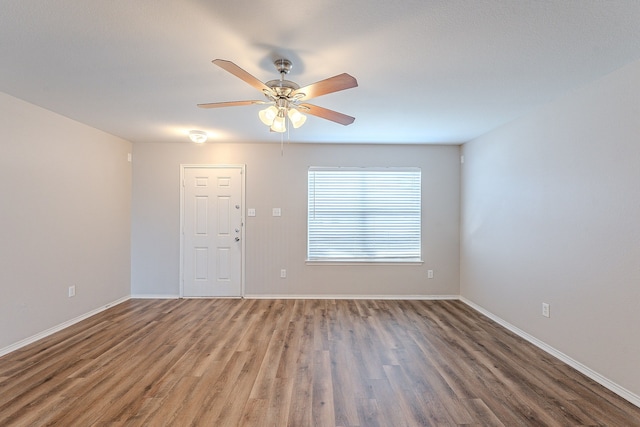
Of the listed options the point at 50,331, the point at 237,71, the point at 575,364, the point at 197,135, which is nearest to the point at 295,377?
the point at 237,71

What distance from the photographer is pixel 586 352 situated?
2293 millimetres

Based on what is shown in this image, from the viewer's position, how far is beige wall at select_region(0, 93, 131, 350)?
8.59 feet

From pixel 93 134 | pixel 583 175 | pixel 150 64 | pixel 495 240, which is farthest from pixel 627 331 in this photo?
pixel 93 134

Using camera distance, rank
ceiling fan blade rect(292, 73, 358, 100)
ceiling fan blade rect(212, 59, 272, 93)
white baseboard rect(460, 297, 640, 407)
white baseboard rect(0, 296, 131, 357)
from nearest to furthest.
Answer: ceiling fan blade rect(212, 59, 272, 93)
ceiling fan blade rect(292, 73, 358, 100)
white baseboard rect(460, 297, 640, 407)
white baseboard rect(0, 296, 131, 357)

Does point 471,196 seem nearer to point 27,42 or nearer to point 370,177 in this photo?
point 370,177

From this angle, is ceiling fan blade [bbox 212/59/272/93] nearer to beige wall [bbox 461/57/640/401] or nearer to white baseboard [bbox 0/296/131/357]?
beige wall [bbox 461/57/640/401]

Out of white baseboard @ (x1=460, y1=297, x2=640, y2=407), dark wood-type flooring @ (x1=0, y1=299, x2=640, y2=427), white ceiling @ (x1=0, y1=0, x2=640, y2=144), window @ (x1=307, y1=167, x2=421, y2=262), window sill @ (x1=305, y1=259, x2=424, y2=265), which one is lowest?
dark wood-type flooring @ (x1=0, y1=299, x2=640, y2=427)

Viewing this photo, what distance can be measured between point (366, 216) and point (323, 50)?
2.87 metres

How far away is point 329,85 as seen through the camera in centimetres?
175

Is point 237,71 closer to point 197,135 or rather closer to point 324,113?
point 324,113

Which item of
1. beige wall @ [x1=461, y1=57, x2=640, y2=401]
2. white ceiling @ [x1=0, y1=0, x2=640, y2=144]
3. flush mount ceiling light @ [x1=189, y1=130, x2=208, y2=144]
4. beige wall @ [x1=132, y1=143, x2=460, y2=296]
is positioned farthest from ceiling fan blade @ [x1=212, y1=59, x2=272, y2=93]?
beige wall @ [x1=461, y1=57, x2=640, y2=401]

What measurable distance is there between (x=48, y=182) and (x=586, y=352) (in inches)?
210

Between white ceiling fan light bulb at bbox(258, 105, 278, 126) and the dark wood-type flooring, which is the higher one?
white ceiling fan light bulb at bbox(258, 105, 278, 126)

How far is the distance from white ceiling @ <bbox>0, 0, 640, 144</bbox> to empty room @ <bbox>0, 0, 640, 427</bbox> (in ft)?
0.06
